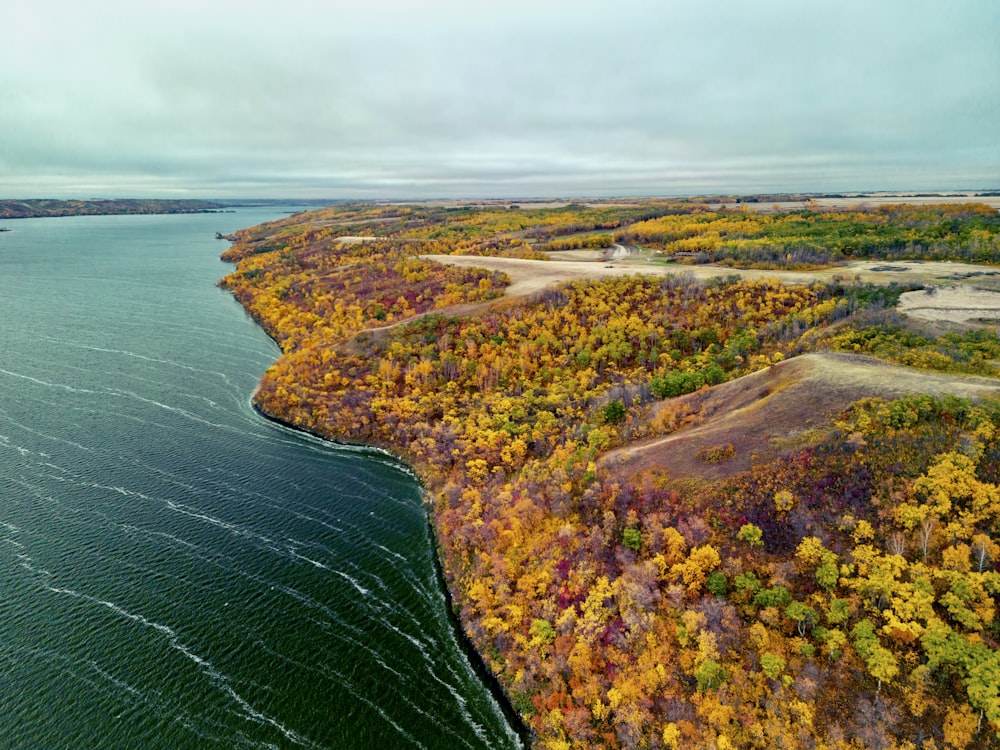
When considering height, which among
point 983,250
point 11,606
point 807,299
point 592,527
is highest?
point 983,250

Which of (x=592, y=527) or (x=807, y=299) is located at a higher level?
(x=807, y=299)

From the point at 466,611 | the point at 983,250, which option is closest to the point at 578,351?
the point at 466,611

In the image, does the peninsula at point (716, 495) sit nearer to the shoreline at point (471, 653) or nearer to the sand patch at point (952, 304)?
the sand patch at point (952, 304)

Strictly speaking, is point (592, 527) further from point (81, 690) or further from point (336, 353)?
point (336, 353)

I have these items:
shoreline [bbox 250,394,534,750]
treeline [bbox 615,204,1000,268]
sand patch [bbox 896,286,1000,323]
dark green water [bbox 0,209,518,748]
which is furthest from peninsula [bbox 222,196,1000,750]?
treeline [bbox 615,204,1000,268]

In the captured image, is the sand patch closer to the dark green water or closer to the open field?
the open field

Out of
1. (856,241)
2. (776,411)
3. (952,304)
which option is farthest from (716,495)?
(856,241)
